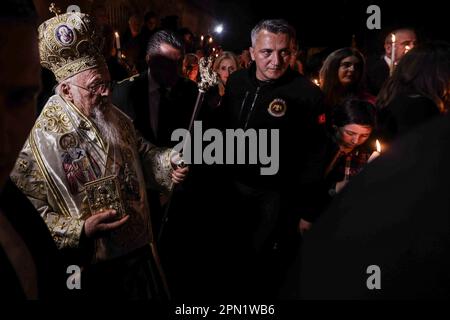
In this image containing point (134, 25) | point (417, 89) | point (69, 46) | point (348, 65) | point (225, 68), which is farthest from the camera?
point (134, 25)

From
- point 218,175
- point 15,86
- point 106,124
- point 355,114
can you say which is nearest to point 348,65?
point 355,114

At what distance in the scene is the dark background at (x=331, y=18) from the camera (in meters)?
8.48

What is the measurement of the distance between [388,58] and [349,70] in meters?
1.40

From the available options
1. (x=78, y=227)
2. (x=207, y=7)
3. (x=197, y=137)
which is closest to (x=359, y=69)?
(x=197, y=137)

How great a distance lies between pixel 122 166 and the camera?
8.41ft

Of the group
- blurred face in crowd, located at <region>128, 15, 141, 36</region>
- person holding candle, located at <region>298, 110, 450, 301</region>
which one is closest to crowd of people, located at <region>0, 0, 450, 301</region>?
person holding candle, located at <region>298, 110, 450, 301</region>

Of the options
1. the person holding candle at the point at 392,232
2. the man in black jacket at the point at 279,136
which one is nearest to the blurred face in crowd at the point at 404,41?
the man in black jacket at the point at 279,136

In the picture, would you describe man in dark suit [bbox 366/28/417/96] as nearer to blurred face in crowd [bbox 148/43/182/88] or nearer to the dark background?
the dark background

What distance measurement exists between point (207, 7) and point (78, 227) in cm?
1724

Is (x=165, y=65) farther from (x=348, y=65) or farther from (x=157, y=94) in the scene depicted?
(x=348, y=65)

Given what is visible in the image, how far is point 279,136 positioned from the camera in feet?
12.7

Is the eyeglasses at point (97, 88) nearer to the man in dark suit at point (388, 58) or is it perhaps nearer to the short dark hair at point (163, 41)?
the short dark hair at point (163, 41)

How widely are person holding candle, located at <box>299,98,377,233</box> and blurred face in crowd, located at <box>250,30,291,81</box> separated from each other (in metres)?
0.64

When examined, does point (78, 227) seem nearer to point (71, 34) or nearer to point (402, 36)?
point (71, 34)
